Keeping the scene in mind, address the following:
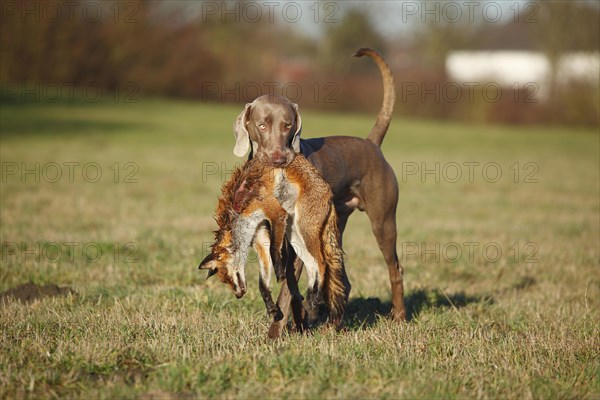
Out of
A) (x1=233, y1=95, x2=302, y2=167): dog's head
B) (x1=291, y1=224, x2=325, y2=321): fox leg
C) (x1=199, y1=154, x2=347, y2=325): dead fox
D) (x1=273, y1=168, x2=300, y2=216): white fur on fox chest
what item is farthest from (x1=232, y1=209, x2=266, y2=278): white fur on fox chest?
(x1=233, y1=95, x2=302, y2=167): dog's head

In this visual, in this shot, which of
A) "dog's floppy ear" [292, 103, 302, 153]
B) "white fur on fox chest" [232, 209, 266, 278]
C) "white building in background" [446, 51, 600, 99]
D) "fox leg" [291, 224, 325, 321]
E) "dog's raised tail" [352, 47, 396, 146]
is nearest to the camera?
"white fur on fox chest" [232, 209, 266, 278]

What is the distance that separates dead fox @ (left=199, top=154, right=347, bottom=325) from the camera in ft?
14.4

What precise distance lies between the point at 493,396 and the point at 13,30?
39.0 m

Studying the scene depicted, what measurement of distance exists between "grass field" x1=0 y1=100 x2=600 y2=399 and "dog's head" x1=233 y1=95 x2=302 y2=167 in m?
1.23

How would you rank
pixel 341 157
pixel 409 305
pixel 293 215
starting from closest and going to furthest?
1. pixel 293 215
2. pixel 341 157
3. pixel 409 305

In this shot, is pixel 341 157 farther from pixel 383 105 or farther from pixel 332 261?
pixel 332 261

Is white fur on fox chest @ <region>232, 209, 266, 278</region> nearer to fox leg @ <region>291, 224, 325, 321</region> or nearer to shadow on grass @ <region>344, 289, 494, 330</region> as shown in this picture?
fox leg @ <region>291, 224, 325, 321</region>

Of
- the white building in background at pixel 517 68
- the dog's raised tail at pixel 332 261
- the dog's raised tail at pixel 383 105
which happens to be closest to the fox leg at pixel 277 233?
the dog's raised tail at pixel 332 261

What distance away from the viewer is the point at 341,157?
18.3ft

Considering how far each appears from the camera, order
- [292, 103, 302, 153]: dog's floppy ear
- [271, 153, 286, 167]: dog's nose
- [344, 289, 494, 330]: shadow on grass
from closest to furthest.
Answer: [271, 153, 286, 167]: dog's nose
[292, 103, 302, 153]: dog's floppy ear
[344, 289, 494, 330]: shadow on grass

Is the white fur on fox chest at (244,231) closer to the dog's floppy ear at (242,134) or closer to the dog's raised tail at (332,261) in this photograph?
the dog's raised tail at (332,261)

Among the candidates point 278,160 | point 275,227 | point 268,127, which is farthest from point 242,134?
point 275,227

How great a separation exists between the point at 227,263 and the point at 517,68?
70763mm

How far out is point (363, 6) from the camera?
58969 millimetres
